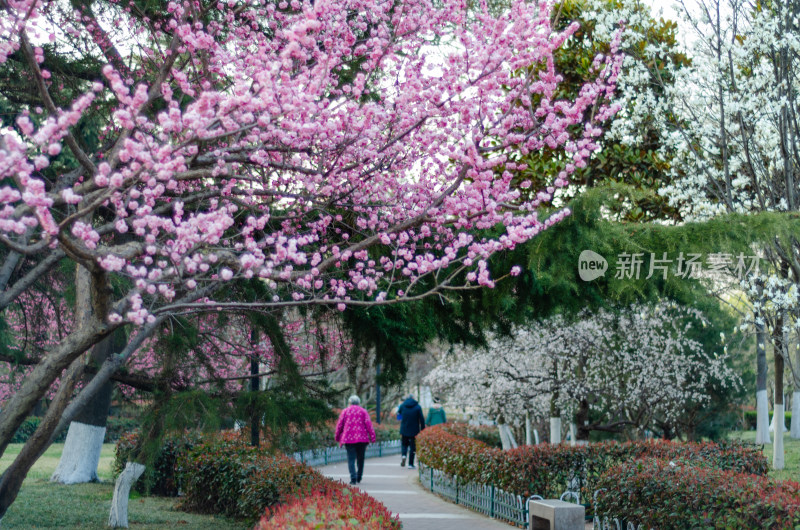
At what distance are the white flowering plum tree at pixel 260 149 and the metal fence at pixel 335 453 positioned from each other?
32.6 ft

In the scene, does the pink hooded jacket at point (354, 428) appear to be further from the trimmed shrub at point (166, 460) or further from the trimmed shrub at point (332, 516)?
the trimmed shrub at point (332, 516)

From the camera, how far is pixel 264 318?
6.98m

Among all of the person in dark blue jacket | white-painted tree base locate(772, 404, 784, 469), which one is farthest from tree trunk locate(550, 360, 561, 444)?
white-painted tree base locate(772, 404, 784, 469)

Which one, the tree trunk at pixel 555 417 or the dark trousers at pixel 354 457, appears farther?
the tree trunk at pixel 555 417

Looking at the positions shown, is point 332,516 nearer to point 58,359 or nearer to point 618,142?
point 58,359

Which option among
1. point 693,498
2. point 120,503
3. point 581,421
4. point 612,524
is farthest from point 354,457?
point 693,498

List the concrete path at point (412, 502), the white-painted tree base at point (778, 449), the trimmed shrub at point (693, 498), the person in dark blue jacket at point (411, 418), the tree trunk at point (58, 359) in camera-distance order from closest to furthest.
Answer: the tree trunk at point (58, 359)
the trimmed shrub at point (693, 498)
the concrete path at point (412, 502)
the person in dark blue jacket at point (411, 418)
the white-painted tree base at point (778, 449)

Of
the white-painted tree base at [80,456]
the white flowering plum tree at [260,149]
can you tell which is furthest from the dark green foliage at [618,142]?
the white-painted tree base at [80,456]

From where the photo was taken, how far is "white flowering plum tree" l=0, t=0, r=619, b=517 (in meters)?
4.19

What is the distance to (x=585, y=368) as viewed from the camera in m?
16.2

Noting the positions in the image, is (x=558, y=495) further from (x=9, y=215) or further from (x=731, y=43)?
(x=9, y=215)

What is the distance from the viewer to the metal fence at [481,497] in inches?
389

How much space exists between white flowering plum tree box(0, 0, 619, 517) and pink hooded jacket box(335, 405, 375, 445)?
6003mm

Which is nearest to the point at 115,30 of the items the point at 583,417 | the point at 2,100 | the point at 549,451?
the point at 2,100
